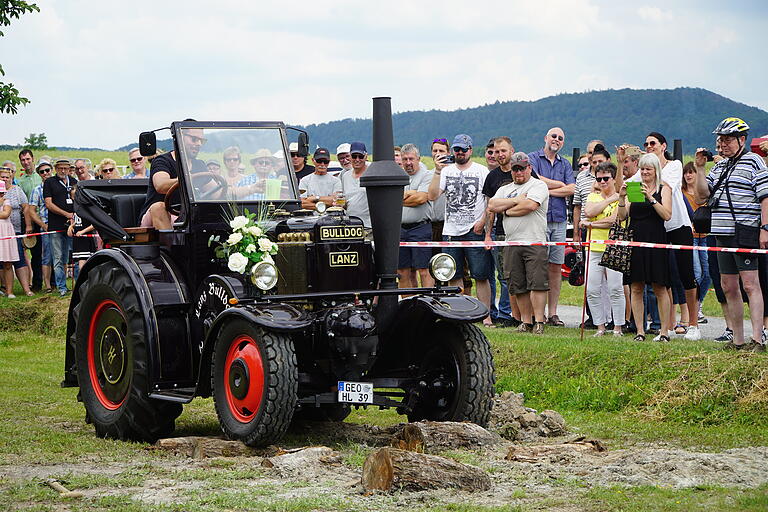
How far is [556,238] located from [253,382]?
302 inches

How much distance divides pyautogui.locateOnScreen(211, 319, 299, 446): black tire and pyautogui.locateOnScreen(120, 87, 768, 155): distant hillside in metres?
107

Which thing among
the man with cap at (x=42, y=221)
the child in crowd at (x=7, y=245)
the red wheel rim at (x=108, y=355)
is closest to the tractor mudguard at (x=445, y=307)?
the red wheel rim at (x=108, y=355)

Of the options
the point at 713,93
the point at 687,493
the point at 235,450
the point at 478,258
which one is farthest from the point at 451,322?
the point at 713,93

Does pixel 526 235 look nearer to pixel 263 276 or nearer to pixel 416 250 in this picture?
pixel 416 250

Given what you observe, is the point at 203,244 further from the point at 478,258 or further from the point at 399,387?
the point at 478,258

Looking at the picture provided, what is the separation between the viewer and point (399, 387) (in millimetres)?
9039

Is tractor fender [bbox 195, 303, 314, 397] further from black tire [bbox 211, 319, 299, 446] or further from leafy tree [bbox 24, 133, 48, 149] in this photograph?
leafy tree [bbox 24, 133, 48, 149]

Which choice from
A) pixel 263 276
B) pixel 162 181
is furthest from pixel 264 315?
pixel 162 181

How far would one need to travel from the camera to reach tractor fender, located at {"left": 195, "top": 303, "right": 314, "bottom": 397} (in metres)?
8.25

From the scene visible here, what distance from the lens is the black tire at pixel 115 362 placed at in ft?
31.2

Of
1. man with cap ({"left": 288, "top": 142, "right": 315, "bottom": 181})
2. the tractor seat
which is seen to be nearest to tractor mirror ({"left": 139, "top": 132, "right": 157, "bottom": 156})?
the tractor seat

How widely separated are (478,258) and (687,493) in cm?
847

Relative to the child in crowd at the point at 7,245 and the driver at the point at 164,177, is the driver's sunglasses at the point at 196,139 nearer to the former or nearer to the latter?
the driver at the point at 164,177

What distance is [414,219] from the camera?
15539mm
